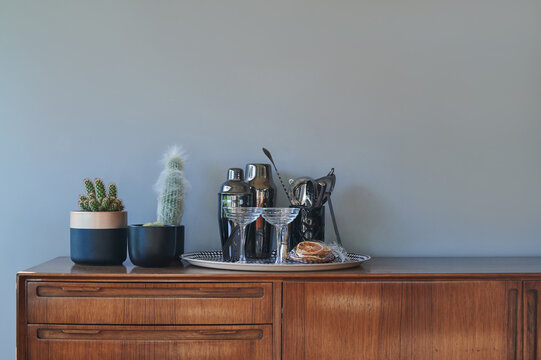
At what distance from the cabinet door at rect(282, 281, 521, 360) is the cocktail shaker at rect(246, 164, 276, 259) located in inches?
10.5

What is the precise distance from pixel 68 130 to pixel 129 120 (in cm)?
23

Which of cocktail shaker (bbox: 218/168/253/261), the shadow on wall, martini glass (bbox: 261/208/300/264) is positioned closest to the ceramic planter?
cocktail shaker (bbox: 218/168/253/261)

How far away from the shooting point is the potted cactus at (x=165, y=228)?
1607mm

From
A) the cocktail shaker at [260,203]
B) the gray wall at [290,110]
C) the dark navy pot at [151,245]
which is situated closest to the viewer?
the dark navy pot at [151,245]

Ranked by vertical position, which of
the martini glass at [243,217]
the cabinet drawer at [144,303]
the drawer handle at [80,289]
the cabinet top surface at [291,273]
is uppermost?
the martini glass at [243,217]

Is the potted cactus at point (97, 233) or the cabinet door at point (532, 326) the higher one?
the potted cactus at point (97, 233)

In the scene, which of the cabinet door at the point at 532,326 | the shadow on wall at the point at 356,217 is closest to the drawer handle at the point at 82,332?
the shadow on wall at the point at 356,217

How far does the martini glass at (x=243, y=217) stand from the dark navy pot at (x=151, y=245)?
0.22 metres

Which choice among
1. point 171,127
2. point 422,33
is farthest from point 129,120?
point 422,33

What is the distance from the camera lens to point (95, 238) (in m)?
1.64

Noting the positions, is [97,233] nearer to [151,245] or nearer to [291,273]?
[151,245]

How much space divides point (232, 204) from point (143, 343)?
53 centimetres

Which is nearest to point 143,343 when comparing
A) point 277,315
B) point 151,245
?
point 151,245

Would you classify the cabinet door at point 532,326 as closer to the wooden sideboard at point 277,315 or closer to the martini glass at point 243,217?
the wooden sideboard at point 277,315
